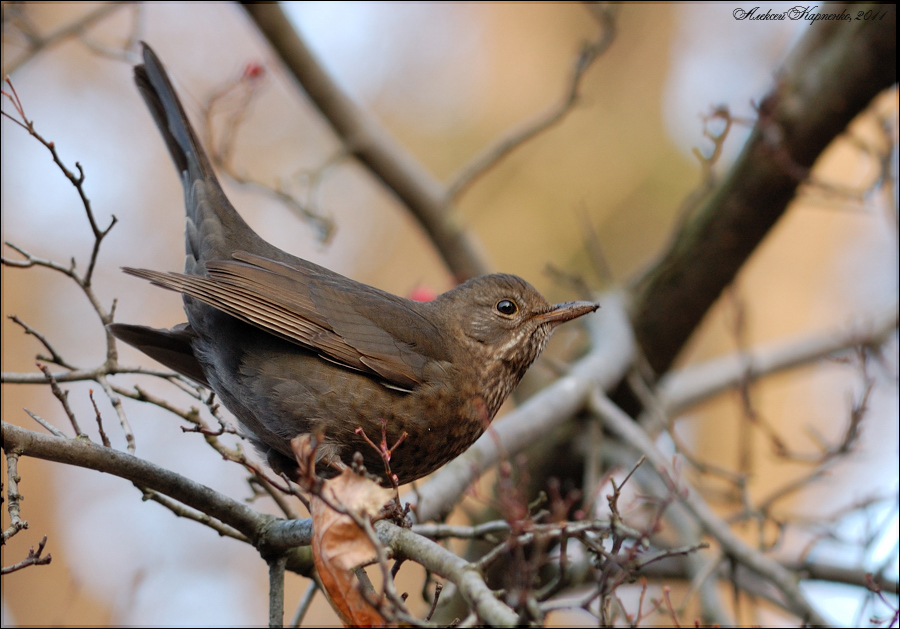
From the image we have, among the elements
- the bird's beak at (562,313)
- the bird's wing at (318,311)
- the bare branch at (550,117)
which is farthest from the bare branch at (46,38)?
the bird's beak at (562,313)

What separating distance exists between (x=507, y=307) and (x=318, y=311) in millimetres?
1046

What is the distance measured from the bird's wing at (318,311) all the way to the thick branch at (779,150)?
2788 millimetres

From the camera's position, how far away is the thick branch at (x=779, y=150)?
16.8 ft

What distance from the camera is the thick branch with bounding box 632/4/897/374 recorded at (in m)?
5.11

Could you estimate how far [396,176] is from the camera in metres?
6.37

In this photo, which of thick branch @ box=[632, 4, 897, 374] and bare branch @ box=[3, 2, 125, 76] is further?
thick branch @ box=[632, 4, 897, 374]

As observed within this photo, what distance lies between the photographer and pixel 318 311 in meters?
3.64

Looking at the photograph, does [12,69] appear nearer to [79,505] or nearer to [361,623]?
[361,623]

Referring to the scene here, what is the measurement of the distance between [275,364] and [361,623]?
1496mm

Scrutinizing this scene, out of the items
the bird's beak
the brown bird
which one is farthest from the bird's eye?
the bird's beak

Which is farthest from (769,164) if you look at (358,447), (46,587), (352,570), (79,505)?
(79,505)

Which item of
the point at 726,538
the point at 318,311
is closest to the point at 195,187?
the point at 318,311

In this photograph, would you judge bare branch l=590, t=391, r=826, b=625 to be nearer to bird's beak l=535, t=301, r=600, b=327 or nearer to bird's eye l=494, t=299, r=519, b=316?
bird's beak l=535, t=301, r=600, b=327

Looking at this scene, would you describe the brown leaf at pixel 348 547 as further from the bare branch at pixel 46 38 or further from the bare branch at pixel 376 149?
the bare branch at pixel 376 149
